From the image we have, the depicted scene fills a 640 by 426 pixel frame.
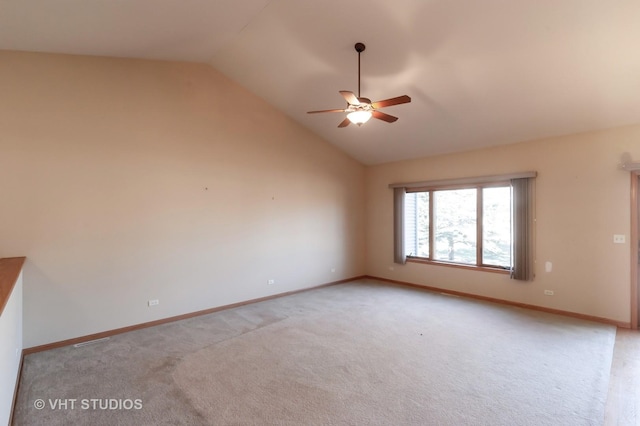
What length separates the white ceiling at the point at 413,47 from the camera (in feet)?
9.36

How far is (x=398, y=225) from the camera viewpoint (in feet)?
21.2

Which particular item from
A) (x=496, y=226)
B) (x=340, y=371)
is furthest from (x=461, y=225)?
(x=340, y=371)

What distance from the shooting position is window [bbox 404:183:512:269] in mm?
5223

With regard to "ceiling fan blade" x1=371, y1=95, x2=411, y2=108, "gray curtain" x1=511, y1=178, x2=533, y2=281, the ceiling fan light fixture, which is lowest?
"gray curtain" x1=511, y1=178, x2=533, y2=281

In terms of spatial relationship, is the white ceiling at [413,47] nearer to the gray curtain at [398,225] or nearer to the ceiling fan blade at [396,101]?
the ceiling fan blade at [396,101]

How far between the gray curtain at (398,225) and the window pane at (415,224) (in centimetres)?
10

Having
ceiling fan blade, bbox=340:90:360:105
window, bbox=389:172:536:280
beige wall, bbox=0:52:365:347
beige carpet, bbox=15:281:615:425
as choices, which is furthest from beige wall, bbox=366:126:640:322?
beige wall, bbox=0:52:365:347

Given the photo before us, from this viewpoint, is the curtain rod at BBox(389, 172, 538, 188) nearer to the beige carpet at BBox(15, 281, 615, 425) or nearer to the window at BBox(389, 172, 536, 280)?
the window at BBox(389, 172, 536, 280)

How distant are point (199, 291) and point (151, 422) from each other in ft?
8.02

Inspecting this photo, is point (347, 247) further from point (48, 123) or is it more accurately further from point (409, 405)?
point (48, 123)

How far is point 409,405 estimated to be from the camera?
2.42 m

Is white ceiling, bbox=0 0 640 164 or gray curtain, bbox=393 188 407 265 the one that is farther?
gray curtain, bbox=393 188 407 265

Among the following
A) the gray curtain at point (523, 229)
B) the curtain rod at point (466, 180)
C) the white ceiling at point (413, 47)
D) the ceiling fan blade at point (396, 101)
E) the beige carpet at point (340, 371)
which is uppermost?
the white ceiling at point (413, 47)

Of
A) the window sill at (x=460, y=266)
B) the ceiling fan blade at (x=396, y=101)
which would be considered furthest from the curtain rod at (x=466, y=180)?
the ceiling fan blade at (x=396, y=101)
